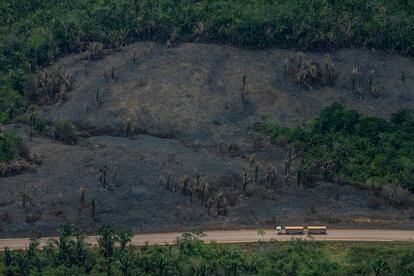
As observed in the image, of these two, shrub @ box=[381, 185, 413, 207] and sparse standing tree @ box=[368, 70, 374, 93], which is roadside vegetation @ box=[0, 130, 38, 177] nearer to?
shrub @ box=[381, 185, 413, 207]

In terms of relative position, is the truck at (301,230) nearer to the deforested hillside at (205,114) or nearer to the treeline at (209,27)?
the deforested hillside at (205,114)

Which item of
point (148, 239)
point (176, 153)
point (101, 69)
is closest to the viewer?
point (148, 239)

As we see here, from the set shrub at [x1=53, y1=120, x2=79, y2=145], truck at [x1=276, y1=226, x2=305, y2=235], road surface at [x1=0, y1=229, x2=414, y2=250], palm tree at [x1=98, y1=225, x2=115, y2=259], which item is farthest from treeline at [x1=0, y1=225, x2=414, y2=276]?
shrub at [x1=53, y1=120, x2=79, y2=145]

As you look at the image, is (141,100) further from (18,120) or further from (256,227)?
(256,227)

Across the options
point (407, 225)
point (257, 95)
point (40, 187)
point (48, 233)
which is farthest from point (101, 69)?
point (407, 225)

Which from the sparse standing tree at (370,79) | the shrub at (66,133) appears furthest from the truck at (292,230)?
the sparse standing tree at (370,79)

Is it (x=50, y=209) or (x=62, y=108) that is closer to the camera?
(x=50, y=209)

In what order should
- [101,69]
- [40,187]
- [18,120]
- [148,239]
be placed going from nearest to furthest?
1. [148,239]
2. [40,187]
3. [18,120]
4. [101,69]
